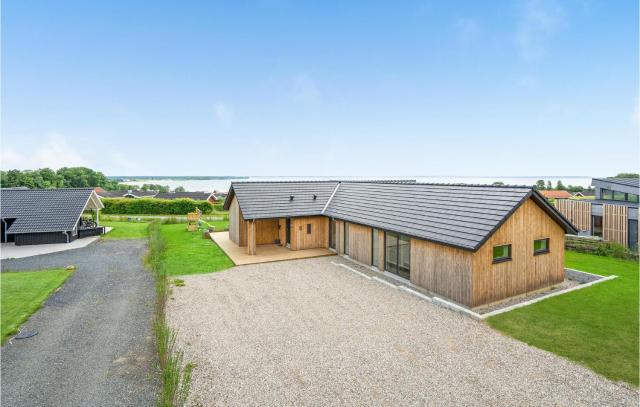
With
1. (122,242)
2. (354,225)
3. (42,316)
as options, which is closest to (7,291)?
(42,316)

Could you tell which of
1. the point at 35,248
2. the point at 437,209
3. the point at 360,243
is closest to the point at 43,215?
the point at 35,248

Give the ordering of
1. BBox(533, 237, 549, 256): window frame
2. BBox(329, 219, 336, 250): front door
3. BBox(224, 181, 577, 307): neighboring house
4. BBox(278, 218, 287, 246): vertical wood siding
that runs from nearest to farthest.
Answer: BBox(224, 181, 577, 307): neighboring house, BBox(533, 237, 549, 256): window frame, BBox(329, 219, 336, 250): front door, BBox(278, 218, 287, 246): vertical wood siding

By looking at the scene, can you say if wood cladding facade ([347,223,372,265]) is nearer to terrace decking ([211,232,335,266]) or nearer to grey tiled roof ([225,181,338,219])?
terrace decking ([211,232,335,266])

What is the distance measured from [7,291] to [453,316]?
52.0 feet

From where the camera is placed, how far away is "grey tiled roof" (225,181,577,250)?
11.0m

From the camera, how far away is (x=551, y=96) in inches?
1096

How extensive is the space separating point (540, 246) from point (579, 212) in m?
11.9

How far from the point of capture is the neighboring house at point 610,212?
707 inches

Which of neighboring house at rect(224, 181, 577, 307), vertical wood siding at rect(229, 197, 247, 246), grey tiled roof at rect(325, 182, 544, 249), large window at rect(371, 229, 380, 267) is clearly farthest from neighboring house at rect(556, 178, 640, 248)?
vertical wood siding at rect(229, 197, 247, 246)

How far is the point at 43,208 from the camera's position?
22.8 meters

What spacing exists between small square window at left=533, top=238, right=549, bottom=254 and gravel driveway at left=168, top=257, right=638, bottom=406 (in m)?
4.64

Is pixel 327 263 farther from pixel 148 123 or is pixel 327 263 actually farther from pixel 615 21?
pixel 148 123

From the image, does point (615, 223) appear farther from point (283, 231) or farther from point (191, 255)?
point (191, 255)

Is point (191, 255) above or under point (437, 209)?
under
